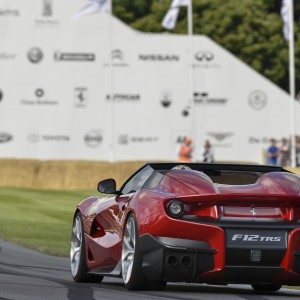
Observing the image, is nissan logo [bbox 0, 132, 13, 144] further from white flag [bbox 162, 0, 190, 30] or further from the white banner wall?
white flag [bbox 162, 0, 190, 30]

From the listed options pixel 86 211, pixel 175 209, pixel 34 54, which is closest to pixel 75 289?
pixel 86 211

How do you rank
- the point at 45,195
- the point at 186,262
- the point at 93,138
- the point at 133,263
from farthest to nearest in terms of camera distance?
1. the point at 93,138
2. the point at 45,195
3. the point at 133,263
4. the point at 186,262

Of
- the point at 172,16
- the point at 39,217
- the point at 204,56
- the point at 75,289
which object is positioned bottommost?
the point at 39,217

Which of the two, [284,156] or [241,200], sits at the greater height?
[241,200]

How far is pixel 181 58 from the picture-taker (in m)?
54.5

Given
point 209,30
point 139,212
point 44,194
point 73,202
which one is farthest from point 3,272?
point 209,30

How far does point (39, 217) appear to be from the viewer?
93.0ft

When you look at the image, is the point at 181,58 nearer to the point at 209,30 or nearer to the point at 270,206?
the point at 209,30

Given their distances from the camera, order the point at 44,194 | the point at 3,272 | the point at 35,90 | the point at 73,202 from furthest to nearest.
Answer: the point at 35,90
the point at 44,194
the point at 73,202
the point at 3,272

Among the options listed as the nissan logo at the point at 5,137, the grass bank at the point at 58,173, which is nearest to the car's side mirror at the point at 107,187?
the grass bank at the point at 58,173

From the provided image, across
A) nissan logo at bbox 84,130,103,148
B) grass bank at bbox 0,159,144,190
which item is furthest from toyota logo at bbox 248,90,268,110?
grass bank at bbox 0,159,144,190

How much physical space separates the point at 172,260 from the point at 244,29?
67.1 meters

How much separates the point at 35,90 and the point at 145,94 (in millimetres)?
4492

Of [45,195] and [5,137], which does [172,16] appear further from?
[45,195]
